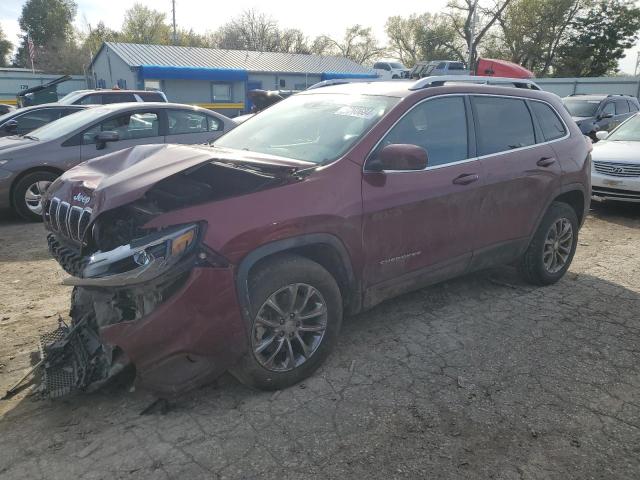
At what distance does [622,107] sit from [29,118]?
50.4ft

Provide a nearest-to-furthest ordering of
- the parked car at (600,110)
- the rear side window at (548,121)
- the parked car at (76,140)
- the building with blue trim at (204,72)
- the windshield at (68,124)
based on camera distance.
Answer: the rear side window at (548,121) < the parked car at (76,140) < the windshield at (68,124) < the parked car at (600,110) < the building with blue trim at (204,72)

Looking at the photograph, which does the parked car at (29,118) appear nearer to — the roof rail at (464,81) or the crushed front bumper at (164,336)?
the roof rail at (464,81)

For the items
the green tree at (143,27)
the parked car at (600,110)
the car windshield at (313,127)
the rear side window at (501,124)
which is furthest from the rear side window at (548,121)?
the green tree at (143,27)

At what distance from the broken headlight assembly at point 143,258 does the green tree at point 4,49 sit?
72.5 meters

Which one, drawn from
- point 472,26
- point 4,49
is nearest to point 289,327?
point 472,26

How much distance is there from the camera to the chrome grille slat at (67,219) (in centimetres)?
309

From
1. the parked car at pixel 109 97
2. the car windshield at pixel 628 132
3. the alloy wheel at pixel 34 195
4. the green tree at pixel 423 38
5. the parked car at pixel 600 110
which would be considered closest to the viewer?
the alloy wheel at pixel 34 195

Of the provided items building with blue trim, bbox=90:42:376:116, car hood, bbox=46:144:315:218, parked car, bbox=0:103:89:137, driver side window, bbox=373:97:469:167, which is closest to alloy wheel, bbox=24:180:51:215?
parked car, bbox=0:103:89:137

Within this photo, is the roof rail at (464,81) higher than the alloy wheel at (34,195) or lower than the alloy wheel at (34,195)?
higher

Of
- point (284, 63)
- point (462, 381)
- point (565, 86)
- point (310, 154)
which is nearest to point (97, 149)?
point (310, 154)

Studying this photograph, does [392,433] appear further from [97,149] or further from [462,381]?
[97,149]

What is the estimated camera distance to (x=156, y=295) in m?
2.53

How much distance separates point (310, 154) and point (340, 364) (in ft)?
4.64

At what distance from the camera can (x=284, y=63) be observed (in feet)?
106
